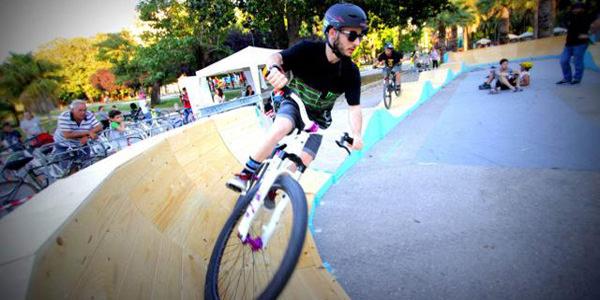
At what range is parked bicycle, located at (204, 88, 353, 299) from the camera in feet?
5.97

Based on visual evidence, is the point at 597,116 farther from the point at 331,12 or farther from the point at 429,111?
the point at 331,12

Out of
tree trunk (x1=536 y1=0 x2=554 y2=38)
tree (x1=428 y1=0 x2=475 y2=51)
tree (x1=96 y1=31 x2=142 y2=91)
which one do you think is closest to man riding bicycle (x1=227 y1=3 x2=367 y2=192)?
tree trunk (x1=536 y1=0 x2=554 y2=38)

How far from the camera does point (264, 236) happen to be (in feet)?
6.95

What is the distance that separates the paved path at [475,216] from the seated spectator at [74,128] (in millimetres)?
5200

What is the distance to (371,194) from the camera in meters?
4.04

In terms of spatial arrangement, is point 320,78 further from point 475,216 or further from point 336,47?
point 475,216

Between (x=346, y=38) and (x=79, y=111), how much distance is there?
5666 mm

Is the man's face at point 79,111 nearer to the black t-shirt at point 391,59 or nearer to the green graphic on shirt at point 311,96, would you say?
the green graphic on shirt at point 311,96

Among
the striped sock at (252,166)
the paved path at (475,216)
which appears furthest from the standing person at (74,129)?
the paved path at (475,216)

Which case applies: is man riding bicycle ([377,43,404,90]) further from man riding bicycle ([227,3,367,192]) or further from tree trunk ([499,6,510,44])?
tree trunk ([499,6,510,44])

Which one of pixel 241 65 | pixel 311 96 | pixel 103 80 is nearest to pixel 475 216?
pixel 311 96

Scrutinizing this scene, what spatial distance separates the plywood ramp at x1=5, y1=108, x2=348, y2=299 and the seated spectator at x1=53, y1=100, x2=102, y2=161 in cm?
382

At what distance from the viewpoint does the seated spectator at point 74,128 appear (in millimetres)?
5535

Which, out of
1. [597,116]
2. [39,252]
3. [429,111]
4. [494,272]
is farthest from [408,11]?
[39,252]
